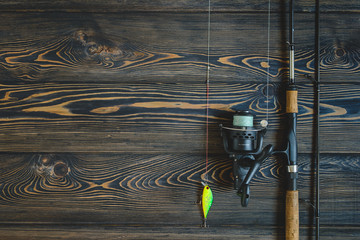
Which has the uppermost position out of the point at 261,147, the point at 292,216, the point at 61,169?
the point at 261,147

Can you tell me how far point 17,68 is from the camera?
137cm

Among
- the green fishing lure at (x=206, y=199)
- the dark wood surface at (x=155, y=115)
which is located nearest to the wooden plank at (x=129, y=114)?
the dark wood surface at (x=155, y=115)

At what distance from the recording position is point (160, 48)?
1365mm

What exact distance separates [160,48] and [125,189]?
2.33 feet

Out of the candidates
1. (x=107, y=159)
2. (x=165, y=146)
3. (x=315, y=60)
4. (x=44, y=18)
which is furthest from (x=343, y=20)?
(x=44, y=18)

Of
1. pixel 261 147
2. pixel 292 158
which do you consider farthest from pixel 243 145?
pixel 292 158

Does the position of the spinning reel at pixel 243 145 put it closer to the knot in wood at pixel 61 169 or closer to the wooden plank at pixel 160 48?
the wooden plank at pixel 160 48

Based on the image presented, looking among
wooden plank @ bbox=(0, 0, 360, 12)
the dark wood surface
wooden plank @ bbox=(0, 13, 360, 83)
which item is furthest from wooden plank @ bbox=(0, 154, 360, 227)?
wooden plank @ bbox=(0, 0, 360, 12)

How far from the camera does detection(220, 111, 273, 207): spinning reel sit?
1229 millimetres

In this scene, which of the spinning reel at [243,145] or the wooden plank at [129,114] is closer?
the spinning reel at [243,145]

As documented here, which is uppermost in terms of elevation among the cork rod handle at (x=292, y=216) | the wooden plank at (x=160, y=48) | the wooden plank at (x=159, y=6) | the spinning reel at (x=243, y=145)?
the wooden plank at (x=159, y=6)

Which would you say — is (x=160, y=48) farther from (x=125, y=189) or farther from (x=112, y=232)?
(x=112, y=232)

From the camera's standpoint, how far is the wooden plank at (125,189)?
1362 millimetres

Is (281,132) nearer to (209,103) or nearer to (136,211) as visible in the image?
(209,103)
